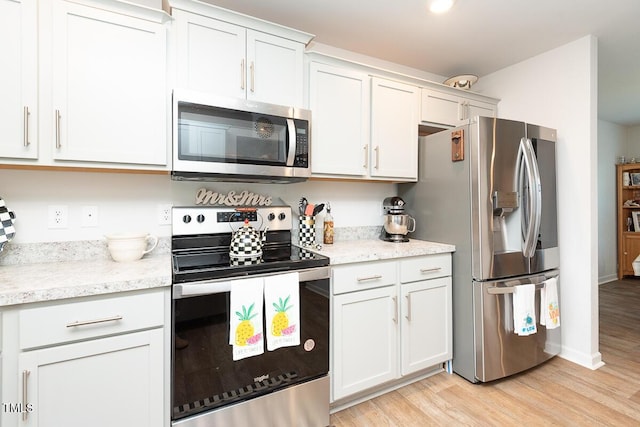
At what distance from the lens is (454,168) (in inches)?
83.3

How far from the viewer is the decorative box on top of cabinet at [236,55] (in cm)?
160

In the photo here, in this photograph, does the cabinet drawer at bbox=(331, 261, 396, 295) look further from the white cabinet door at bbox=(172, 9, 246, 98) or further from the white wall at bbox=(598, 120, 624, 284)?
the white wall at bbox=(598, 120, 624, 284)

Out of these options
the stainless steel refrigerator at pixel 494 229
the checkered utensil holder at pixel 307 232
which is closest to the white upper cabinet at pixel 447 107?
the stainless steel refrigerator at pixel 494 229

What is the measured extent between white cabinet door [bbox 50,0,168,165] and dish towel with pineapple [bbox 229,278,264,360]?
2.57 feet

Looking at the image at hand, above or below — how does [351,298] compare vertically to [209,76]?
below

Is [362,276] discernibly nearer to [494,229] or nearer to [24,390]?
[494,229]

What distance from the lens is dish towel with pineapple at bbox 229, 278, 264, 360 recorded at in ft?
4.44

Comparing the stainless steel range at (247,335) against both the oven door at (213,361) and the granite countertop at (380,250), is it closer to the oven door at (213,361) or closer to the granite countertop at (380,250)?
the oven door at (213,361)

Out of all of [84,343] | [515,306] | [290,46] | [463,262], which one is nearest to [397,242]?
[463,262]

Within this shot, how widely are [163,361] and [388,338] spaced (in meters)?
1.26

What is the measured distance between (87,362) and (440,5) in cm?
257

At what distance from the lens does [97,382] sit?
1.17m

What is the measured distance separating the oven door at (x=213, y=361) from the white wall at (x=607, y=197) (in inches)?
212

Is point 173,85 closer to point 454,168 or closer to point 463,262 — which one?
point 454,168
